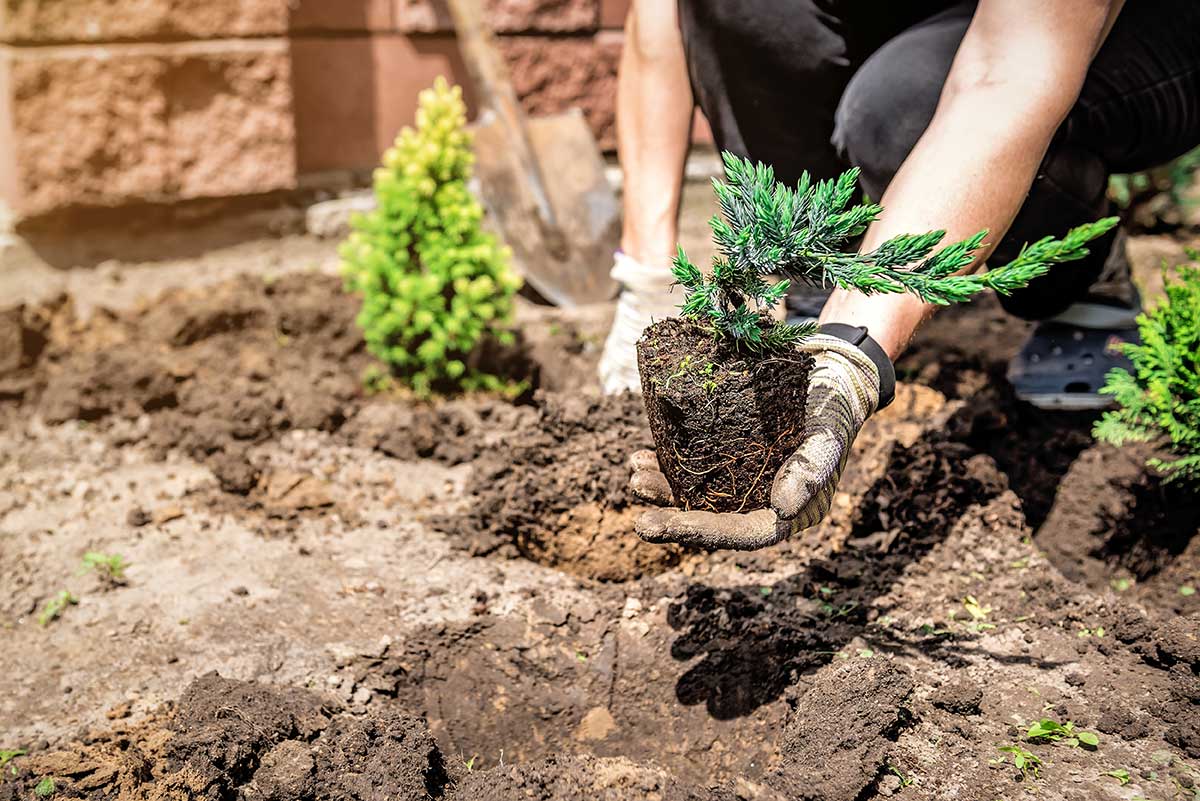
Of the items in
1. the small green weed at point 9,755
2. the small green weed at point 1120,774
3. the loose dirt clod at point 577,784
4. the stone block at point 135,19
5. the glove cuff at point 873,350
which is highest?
the glove cuff at point 873,350

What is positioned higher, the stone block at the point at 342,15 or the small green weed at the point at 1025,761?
the stone block at the point at 342,15

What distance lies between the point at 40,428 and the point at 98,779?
1776 millimetres

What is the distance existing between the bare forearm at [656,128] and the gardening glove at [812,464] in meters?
1.01

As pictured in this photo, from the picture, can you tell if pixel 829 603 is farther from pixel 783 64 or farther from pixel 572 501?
pixel 783 64

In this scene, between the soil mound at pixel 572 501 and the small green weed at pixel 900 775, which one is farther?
the soil mound at pixel 572 501

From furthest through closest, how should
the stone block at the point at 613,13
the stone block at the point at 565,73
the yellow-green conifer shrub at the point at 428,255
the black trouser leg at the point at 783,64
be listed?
the stone block at the point at 613,13 → the stone block at the point at 565,73 → the yellow-green conifer shrub at the point at 428,255 → the black trouser leg at the point at 783,64

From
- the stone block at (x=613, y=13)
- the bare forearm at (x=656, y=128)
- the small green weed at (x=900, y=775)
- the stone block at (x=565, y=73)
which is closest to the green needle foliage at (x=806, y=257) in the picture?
the small green weed at (x=900, y=775)

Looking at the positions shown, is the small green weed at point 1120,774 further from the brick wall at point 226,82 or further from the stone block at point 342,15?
the stone block at point 342,15

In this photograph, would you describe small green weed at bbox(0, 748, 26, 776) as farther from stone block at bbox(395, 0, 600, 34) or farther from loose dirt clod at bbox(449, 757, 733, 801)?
stone block at bbox(395, 0, 600, 34)

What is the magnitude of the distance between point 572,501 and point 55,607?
1187 mm

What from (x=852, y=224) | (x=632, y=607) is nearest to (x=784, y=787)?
(x=632, y=607)

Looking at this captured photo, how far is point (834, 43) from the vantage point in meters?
→ 2.58

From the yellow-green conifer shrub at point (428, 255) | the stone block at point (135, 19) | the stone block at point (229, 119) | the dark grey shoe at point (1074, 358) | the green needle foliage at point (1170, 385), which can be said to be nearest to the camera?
the green needle foliage at point (1170, 385)

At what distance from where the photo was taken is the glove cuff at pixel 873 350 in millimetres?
1744
